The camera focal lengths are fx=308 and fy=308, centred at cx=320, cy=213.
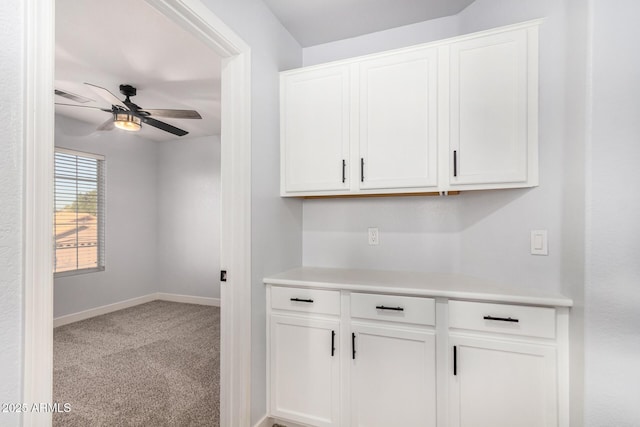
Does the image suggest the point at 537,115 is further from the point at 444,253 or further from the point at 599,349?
the point at 599,349

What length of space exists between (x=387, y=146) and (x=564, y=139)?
0.85 meters

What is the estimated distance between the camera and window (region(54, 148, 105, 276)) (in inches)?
147

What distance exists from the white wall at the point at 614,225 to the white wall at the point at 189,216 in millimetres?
4147

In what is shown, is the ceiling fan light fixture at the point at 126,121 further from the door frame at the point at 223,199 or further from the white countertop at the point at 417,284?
the white countertop at the point at 417,284

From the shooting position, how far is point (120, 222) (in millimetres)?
4348

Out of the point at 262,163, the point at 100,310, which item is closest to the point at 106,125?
the point at 262,163

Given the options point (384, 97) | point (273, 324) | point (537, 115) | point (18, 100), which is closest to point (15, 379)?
point (18, 100)

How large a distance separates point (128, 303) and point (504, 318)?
15.7ft

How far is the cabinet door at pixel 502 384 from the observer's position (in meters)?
1.39

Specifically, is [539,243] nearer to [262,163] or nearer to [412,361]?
[412,361]

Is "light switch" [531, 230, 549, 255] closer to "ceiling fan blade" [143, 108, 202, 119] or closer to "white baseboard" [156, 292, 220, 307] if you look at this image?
"ceiling fan blade" [143, 108, 202, 119]

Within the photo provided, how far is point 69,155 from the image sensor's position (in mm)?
3805

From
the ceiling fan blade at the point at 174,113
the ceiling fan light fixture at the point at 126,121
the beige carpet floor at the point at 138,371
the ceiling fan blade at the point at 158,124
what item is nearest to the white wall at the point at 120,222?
the beige carpet floor at the point at 138,371

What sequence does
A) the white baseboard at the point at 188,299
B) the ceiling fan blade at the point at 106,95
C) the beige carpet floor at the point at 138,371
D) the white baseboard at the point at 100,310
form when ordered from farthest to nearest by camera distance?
the white baseboard at the point at 188,299 → the white baseboard at the point at 100,310 → the ceiling fan blade at the point at 106,95 → the beige carpet floor at the point at 138,371
